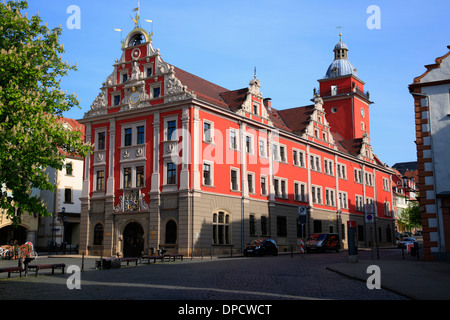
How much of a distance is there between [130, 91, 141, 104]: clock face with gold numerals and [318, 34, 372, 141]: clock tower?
37858mm

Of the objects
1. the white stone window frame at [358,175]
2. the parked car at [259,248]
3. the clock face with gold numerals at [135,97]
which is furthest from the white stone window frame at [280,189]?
the white stone window frame at [358,175]

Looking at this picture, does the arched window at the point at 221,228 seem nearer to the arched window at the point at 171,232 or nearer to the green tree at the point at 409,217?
the arched window at the point at 171,232

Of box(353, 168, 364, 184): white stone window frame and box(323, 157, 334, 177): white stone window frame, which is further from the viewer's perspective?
box(353, 168, 364, 184): white stone window frame

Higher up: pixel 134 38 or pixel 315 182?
pixel 134 38

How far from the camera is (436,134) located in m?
28.5

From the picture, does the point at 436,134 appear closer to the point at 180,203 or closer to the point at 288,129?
the point at 180,203

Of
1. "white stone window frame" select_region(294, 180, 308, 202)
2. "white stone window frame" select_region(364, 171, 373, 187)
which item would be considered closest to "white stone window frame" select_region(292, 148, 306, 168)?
"white stone window frame" select_region(294, 180, 308, 202)

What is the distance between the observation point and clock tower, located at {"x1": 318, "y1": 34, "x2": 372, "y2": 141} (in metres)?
72.8

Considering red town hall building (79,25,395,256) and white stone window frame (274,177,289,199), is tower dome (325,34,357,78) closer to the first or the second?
red town hall building (79,25,395,256)

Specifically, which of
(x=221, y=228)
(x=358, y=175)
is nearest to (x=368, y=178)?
(x=358, y=175)

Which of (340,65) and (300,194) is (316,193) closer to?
(300,194)

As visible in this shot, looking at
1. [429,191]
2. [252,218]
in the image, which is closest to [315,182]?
[252,218]
